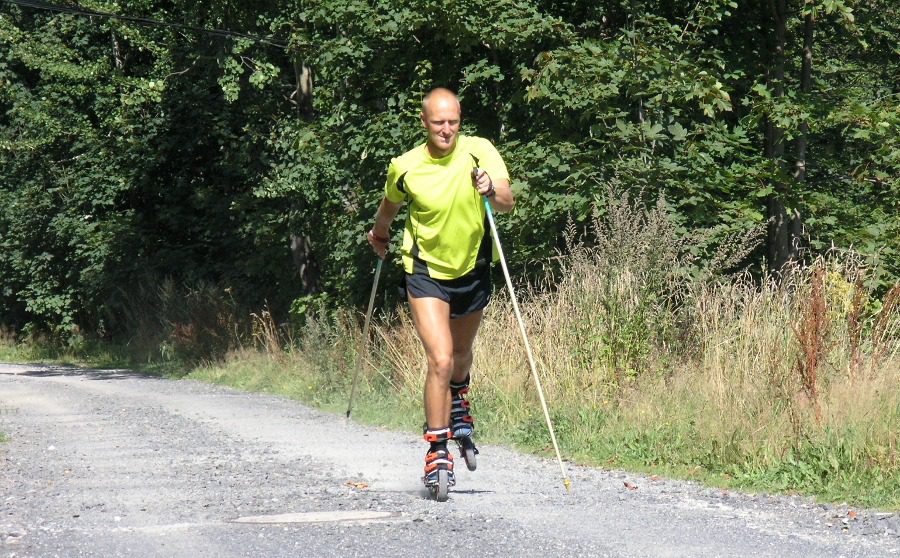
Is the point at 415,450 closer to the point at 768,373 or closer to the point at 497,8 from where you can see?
the point at 768,373

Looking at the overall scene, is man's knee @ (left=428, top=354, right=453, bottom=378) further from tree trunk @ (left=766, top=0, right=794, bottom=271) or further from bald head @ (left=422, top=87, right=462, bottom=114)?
tree trunk @ (left=766, top=0, right=794, bottom=271)

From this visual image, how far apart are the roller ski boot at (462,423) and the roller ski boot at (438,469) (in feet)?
1.40

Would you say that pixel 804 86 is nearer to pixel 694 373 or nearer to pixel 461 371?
pixel 694 373

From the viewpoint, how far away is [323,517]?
6.67 m

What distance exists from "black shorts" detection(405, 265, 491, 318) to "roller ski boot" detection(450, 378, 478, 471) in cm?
59

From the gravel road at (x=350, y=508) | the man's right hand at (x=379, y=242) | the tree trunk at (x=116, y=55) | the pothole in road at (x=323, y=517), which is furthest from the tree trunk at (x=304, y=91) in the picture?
the pothole in road at (x=323, y=517)

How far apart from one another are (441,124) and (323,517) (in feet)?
7.53

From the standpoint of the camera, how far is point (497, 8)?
1411cm

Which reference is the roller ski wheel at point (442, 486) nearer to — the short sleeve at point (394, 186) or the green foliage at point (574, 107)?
the short sleeve at point (394, 186)

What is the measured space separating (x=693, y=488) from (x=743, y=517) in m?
1.10

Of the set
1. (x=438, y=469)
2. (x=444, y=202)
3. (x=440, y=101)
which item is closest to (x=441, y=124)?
(x=440, y=101)

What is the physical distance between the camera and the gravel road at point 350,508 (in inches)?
234

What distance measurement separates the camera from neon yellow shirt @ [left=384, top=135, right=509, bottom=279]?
721 centimetres

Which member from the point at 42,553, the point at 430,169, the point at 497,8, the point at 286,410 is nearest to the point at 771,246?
the point at 497,8
